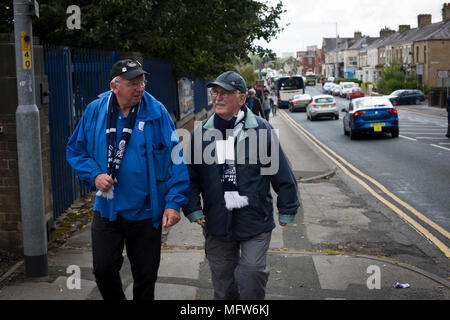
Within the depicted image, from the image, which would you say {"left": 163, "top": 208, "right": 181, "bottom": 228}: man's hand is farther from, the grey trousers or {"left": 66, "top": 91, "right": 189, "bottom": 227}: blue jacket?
the grey trousers

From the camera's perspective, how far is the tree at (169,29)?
12625mm

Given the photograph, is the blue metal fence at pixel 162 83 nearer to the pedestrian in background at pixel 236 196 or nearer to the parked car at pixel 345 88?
the pedestrian in background at pixel 236 196

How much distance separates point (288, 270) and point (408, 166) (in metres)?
9.69

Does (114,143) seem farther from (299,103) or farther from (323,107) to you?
(299,103)

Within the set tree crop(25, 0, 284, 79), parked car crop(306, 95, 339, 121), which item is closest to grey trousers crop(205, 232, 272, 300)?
tree crop(25, 0, 284, 79)

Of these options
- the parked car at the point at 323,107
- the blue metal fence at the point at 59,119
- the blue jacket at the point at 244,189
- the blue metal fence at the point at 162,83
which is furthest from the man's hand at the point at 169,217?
the parked car at the point at 323,107

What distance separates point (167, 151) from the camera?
3.99 meters

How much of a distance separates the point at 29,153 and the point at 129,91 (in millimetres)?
2002

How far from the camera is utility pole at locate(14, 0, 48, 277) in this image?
5363 millimetres

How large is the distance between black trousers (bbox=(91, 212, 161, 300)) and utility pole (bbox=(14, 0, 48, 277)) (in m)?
1.73

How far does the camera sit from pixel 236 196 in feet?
13.0

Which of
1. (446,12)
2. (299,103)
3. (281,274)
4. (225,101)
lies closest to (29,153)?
(225,101)

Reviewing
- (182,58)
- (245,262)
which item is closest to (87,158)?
(245,262)

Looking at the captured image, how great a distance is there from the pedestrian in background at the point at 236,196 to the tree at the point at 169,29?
28.9 feet
